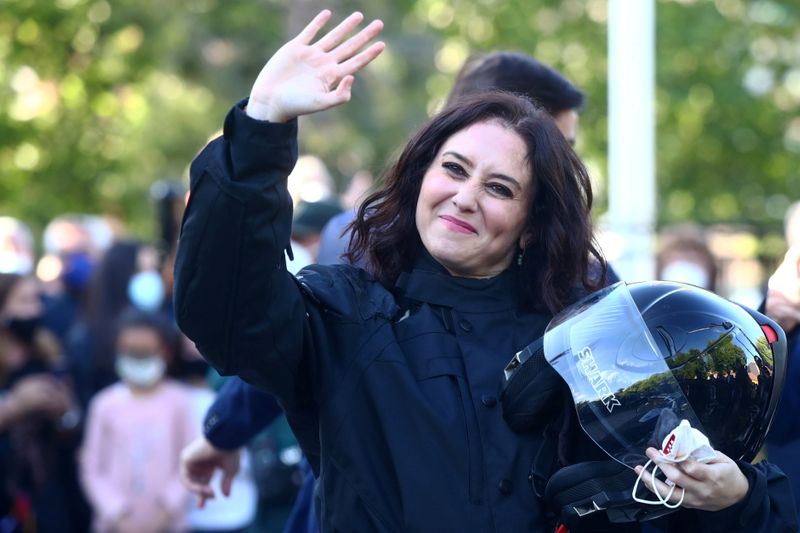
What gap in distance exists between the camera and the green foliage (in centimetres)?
1341

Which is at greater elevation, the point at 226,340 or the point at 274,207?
the point at 274,207

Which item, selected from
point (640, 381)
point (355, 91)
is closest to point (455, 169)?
point (640, 381)

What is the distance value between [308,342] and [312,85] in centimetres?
57

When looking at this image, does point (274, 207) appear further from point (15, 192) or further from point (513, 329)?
point (15, 192)

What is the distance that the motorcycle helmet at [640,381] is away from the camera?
2797 mm

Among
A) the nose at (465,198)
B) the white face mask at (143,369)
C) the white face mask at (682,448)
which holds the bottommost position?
the white face mask at (143,369)

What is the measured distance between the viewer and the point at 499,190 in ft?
10.2

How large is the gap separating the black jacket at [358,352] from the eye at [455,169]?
0.23 metres

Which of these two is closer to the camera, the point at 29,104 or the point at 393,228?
the point at 393,228

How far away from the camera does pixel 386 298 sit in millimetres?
3033

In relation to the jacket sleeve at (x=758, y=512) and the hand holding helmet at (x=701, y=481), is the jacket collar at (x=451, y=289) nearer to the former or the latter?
the hand holding helmet at (x=701, y=481)

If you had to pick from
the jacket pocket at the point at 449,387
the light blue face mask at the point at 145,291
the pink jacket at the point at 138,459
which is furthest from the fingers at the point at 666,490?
the light blue face mask at the point at 145,291

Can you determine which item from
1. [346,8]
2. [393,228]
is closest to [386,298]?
[393,228]

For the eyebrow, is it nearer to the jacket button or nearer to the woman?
the woman
